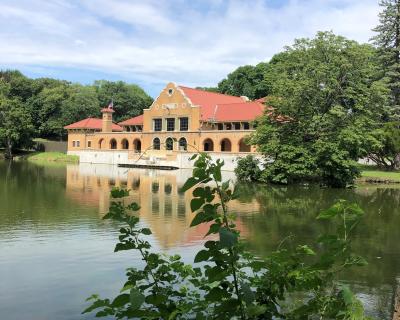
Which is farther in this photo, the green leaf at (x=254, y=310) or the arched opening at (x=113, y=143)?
the arched opening at (x=113, y=143)

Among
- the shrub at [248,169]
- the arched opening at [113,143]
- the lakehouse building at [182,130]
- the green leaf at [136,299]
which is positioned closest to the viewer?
the green leaf at [136,299]

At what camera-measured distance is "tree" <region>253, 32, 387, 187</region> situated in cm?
3102

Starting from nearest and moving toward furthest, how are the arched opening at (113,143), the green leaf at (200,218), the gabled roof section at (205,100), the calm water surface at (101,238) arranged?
the green leaf at (200,218)
the calm water surface at (101,238)
the gabled roof section at (205,100)
the arched opening at (113,143)

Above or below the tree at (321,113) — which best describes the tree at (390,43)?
above

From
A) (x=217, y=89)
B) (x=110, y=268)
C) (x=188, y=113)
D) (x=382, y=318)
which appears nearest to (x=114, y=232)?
(x=110, y=268)

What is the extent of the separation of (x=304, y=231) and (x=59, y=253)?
24.9ft

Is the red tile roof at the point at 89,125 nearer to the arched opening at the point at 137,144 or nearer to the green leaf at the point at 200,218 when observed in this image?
the arched opening at the point at 137,144

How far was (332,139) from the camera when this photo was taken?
31.6 metres

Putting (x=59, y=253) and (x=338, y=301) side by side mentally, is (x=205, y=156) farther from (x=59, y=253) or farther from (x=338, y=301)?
(x=59, y=253)

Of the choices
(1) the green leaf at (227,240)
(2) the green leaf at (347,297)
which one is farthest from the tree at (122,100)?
(2) the green leaf at (347,297)

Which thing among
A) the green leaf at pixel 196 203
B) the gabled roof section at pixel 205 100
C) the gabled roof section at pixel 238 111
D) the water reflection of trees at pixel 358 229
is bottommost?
the water reflection of trees at pixel 358 229

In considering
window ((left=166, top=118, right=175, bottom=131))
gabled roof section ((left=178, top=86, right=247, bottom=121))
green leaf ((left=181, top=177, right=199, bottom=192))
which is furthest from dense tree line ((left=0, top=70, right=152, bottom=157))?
green leaf ((left=181, top=177, right=199, bottom=192))

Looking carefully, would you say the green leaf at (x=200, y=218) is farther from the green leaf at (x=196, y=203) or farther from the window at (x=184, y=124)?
the window at (x=184, y=124)

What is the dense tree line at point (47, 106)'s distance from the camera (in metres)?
63.2
